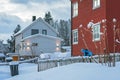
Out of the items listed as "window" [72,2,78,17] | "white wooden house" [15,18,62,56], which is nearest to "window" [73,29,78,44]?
"window" [72,2,78,17]

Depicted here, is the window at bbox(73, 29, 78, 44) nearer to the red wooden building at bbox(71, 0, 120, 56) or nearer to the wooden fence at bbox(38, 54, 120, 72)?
the red wooden building at bbox(71, 0, 120, 56)

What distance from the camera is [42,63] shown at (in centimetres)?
2262

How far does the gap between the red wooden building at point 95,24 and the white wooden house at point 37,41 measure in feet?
104

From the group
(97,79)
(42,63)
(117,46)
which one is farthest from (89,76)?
(117,46)

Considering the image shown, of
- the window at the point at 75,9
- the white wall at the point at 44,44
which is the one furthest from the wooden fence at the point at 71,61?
the white wall at the point at 44,44

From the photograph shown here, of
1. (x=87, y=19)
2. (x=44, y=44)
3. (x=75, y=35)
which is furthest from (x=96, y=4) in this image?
(x=44, y=44)

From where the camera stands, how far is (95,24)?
91.8 feet

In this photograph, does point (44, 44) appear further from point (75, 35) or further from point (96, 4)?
point (96, 4)

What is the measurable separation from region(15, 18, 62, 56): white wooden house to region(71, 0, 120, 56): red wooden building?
31.7 metres

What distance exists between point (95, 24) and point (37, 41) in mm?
41330

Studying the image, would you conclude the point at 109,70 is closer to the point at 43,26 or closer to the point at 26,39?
the point at 26,39

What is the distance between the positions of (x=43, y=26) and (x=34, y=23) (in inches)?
92.7

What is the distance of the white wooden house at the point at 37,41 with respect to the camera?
6744 centimetres

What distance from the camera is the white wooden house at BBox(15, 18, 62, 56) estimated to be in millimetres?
67438
